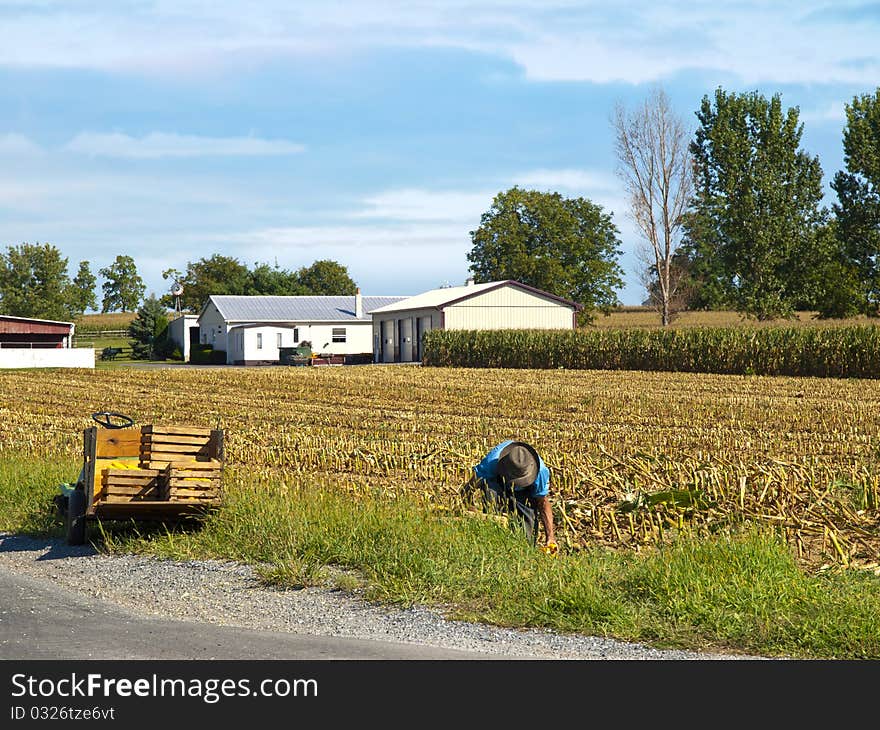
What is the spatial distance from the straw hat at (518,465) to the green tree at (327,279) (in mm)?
105133

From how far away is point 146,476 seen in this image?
9.77 m

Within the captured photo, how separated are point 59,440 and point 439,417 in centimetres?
865

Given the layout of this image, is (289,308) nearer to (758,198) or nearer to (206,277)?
(758,198)

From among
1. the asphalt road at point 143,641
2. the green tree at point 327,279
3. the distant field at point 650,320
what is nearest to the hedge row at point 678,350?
the distant field at point 650,320

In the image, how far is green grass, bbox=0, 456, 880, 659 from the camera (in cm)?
670

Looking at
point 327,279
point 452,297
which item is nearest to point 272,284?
point 327,279

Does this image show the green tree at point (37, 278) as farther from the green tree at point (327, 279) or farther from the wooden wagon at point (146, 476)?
the wooden wagon at point (146, 476)

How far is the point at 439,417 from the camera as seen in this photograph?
79.1 ft

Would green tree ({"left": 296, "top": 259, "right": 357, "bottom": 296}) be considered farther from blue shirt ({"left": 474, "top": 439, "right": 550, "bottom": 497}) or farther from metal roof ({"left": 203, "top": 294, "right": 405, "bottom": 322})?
blue shirt ({"left": 474, "top": 439, "right": 550, "bottom": 497})

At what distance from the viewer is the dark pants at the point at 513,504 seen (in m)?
9.62

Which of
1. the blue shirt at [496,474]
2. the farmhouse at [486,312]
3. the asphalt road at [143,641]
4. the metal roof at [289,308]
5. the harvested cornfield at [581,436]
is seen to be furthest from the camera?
the metal roof at [289,308]

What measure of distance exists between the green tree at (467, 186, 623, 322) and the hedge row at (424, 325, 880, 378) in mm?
28974

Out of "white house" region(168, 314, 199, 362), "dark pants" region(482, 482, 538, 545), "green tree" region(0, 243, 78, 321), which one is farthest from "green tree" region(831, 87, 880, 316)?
"green tree" region(0, 243, 78, 321)

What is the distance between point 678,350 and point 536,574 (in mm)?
36267
